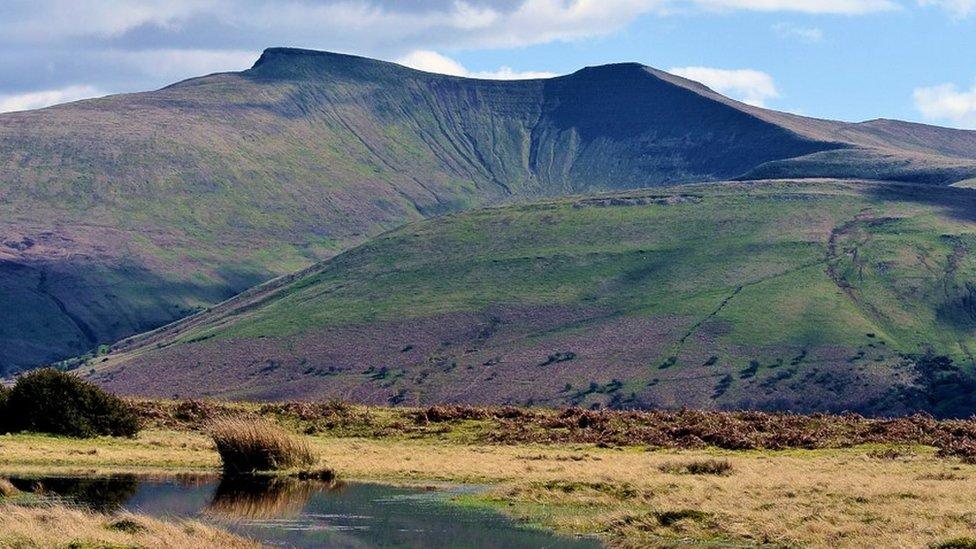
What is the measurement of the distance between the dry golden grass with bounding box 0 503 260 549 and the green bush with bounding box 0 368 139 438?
24400mm

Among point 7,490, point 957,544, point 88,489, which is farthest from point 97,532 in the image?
point 957,544

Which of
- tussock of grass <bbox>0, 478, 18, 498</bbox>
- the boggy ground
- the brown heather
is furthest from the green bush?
the boggy ground

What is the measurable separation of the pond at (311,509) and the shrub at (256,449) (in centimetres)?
99

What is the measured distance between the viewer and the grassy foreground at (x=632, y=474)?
3453 centimetres

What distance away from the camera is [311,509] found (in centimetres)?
3956

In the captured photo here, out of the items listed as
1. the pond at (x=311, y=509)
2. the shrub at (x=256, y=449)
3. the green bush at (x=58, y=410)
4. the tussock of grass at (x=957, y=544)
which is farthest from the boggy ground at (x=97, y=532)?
the green bush at (x=58, y=410)

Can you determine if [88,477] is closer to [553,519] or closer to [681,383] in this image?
[553,519]

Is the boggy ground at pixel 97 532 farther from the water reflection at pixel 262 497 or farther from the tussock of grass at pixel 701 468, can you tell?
the tussock of grass at pixel 701 468

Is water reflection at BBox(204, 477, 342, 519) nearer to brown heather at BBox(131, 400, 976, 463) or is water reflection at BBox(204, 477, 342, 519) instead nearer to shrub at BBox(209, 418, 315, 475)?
shrub at BBox(209, 418, 315, 475)

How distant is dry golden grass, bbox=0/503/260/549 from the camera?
29078 millimetres

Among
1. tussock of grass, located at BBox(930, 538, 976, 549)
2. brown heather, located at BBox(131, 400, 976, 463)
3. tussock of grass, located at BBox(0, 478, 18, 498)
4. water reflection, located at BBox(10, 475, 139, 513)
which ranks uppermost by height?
tussock of grass, located at BBox(930, 538, 976, 549)

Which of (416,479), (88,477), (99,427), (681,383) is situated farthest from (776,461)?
(681,383)

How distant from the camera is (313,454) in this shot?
4791 centimetres

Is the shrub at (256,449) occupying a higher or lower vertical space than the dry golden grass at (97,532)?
lower
